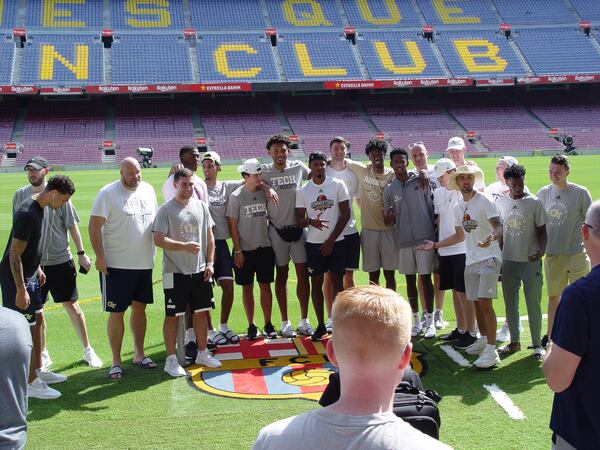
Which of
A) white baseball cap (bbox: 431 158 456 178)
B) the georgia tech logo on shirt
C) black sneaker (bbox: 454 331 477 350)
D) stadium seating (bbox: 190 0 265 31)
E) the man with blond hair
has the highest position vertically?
stadium seating (bbox: 190 0 265 31)

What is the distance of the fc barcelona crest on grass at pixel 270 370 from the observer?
5574 millimetres

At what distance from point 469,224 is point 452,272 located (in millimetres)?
929

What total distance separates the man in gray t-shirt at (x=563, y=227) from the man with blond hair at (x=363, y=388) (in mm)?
5110

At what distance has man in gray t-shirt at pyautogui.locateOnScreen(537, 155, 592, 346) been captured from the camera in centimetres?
645

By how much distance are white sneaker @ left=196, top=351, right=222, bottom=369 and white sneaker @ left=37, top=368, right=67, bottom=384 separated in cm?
128

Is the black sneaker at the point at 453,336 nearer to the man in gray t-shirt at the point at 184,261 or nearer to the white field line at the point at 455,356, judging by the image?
the white field line at the point at 455,356

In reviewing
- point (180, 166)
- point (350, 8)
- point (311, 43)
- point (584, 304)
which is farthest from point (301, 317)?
point (350, 8)

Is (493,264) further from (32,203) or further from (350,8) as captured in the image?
(350,8)

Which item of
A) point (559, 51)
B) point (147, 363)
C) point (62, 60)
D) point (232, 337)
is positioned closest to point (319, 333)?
point (232, 337)

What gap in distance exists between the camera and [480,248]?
249 inches

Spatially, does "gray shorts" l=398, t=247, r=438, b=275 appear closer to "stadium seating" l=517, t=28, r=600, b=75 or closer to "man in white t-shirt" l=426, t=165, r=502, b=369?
"man in white t-shirt" l=426, t=165, r=502, b=369

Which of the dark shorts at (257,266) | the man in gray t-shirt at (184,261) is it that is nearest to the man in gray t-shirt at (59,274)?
the man in gray t-shirt at (184,261)

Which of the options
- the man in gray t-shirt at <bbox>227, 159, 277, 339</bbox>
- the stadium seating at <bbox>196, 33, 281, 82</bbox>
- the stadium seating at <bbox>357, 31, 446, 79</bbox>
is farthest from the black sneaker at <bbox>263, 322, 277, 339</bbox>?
the stadium seating at <bbox>357, 31, 446, 79</bbox>

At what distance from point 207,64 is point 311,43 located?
29.4 ft
